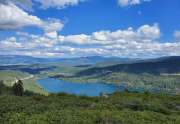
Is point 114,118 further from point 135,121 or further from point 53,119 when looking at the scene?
point 53,119

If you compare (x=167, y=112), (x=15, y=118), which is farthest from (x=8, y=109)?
(x=167, y=112)

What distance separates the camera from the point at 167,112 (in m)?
50.3

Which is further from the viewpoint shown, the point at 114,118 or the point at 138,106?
the point at 138,106

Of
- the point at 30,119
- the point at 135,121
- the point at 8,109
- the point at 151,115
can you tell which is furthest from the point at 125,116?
the point at 8,109

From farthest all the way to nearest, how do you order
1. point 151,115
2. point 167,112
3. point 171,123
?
point 167,112
point 151,115
point 171,123

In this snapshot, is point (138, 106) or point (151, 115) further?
point (138, 106)

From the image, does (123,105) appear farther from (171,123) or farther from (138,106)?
(171,123)

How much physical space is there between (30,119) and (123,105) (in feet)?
68.3

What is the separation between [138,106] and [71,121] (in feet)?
65.7

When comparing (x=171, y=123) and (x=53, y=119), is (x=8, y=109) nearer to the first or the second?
(x=53, y=119)

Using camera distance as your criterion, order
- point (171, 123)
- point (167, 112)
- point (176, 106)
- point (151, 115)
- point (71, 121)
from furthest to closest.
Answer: point (176, 106) → point (167, 112) → point (151, 115) → point (171, 123) → point (71, 121)

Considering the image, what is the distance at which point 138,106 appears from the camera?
52.1 metres

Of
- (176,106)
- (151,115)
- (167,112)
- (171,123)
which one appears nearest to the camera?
(171,123)

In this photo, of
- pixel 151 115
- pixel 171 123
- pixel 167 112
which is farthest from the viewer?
pixel 167 112
